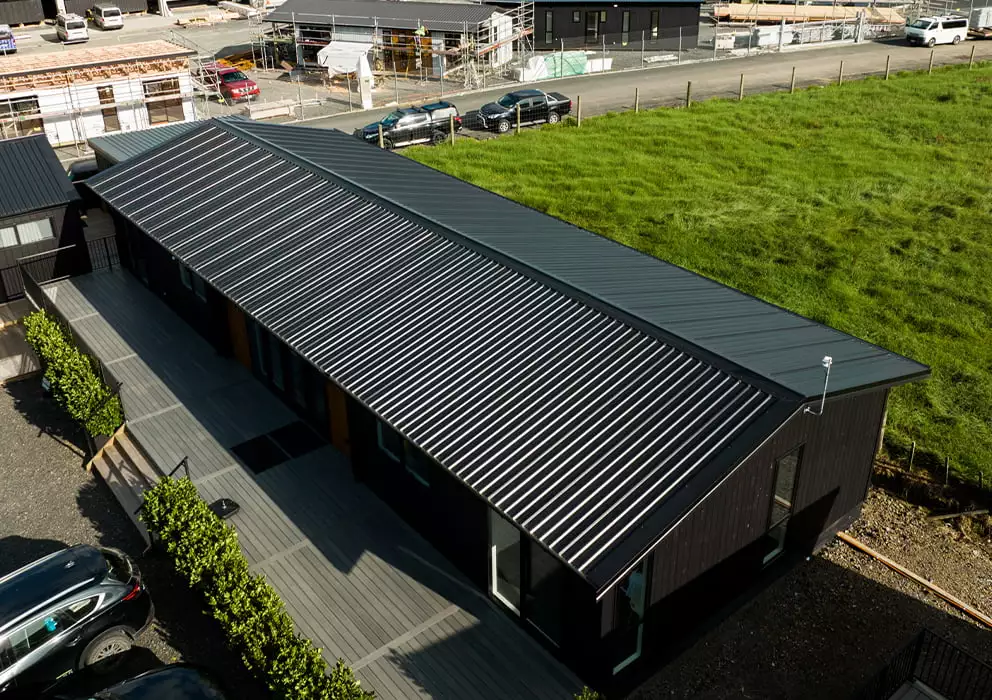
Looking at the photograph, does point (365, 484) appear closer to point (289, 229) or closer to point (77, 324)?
point (289, 229)

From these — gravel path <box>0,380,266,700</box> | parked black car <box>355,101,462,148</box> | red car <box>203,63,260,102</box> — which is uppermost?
red car <box>203,63,260,102</box>

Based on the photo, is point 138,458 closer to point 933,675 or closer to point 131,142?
point 131,142

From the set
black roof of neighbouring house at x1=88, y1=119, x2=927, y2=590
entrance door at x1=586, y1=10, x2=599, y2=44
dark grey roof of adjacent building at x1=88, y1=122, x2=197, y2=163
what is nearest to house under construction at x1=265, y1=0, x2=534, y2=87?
entrance door at x1=586, y1=10, x2=599, y2=44

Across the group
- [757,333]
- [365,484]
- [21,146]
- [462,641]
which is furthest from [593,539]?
[21,146]

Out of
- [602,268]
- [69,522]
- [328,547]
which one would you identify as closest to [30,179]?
[69,522]

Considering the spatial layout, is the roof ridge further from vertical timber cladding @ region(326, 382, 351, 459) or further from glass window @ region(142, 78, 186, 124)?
glass window @ region(142, 78, 186, 124)

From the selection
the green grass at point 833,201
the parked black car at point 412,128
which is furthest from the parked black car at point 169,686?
the parked black car at point 412,128
